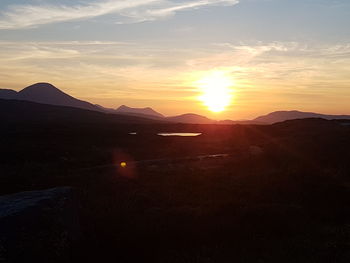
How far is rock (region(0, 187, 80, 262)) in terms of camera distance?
874 centimetres

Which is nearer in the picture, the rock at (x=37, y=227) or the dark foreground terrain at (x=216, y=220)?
the rock at (x=37, y=227)

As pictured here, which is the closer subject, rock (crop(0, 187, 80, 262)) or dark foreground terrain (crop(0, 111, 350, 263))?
rock (crop(0, 187, 80, 262))

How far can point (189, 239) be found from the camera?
11523 mm

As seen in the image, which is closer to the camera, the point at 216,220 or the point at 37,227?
the point at 37,227

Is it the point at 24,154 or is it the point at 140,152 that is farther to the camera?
the point at 140,152

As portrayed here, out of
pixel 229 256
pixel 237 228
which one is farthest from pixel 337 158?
pixel 229 256

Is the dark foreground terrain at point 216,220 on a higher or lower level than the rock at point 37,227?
lower

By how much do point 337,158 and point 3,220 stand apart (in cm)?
2859

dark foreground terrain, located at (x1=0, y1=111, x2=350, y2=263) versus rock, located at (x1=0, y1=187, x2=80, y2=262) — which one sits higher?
rock, located at (x1=0, y1=187, x2=80, y2=262)

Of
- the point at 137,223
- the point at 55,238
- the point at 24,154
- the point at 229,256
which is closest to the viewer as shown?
the point at 55,238

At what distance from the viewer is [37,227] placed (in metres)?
9.20

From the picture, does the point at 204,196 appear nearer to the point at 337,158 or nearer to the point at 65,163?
the point at 337,158

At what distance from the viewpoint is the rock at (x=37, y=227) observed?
8.74 meters

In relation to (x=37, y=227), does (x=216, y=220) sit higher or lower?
lower
